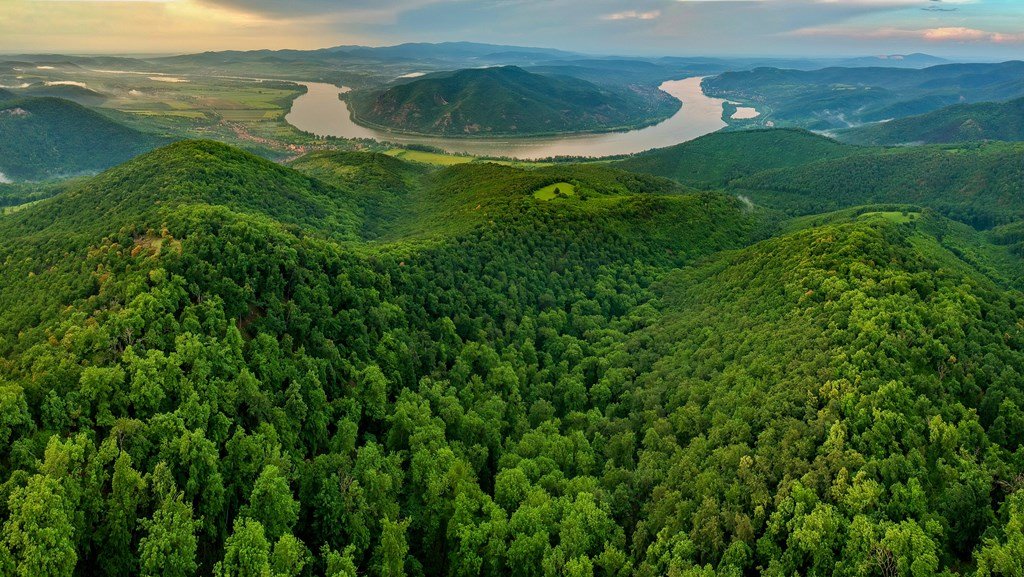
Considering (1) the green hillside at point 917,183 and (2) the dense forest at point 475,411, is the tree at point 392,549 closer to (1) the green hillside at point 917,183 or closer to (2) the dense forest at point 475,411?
(2) the dense forest at point 475,411

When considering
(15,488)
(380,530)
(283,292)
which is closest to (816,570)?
(380,530)

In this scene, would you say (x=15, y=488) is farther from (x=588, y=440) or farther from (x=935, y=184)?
(x=935, y=184)

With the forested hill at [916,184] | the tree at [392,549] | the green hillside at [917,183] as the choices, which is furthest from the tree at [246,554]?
the green hillside at [917,183]

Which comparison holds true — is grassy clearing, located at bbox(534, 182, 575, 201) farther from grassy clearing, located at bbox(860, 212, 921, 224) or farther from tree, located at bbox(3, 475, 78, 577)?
tree, located at bbox(3, 475, 78, 577)

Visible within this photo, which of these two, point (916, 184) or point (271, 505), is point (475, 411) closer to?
point (271, 505)

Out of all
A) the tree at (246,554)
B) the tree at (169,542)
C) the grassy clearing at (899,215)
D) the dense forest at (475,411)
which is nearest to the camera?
the tree at (169,542)

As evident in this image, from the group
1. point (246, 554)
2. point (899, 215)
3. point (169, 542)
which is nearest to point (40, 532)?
point (169, 542)

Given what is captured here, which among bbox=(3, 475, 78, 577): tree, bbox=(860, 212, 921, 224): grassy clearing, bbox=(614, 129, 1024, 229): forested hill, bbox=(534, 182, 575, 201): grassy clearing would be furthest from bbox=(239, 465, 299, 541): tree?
bbox=(614, 129, 1024, 229): forested hill
